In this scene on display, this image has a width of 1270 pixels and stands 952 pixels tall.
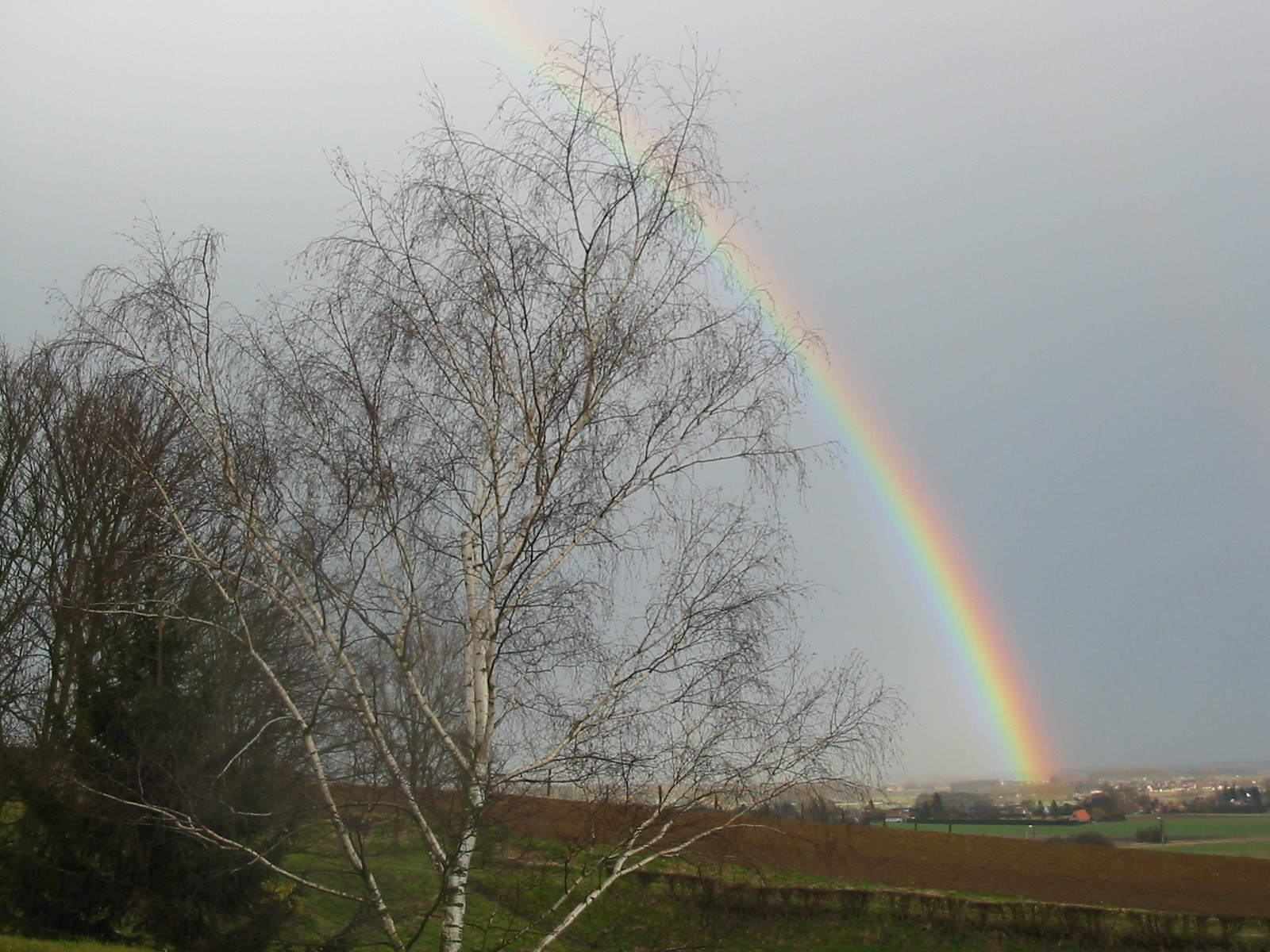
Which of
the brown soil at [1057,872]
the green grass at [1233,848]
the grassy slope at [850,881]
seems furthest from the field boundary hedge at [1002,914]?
the green grass at [1233,848]

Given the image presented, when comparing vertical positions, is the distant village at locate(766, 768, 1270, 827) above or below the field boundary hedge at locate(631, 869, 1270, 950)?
above

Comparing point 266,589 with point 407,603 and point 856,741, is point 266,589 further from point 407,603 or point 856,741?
point 856,741

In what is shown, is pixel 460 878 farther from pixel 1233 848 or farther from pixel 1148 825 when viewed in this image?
pixel 1148 825

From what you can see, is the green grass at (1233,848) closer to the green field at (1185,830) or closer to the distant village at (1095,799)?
the green field at (1185,830)

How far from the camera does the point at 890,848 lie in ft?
87.6

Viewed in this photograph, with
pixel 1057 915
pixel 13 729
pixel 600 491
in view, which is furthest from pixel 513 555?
pixel 1057 915

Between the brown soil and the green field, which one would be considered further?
the green field

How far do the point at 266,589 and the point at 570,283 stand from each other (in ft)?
11.0

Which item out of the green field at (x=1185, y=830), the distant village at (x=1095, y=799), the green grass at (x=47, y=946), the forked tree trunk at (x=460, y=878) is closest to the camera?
the forked tree trunk at (x=460, y=878)

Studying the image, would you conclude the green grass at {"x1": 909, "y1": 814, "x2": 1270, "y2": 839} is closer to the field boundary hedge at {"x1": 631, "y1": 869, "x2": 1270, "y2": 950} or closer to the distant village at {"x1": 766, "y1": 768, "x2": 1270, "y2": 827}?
the distant village at {"x1": 766, "y1": 768, "x2": 1270, "y2": 827}

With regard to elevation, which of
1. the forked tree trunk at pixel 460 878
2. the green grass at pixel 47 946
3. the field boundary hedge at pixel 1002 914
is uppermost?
the forked tree trunk at pixel 460 878

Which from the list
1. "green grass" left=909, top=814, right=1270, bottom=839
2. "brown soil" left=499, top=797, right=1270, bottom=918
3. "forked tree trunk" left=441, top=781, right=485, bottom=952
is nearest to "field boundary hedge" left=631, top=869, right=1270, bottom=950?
"brown soil" left=499, top=797, right=1270, bottom=918

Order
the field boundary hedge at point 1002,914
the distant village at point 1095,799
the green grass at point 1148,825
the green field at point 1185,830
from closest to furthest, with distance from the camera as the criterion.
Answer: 1. the field boundary hedge at point 1002,914
2. the distant village at point 1095,799
3. the green field at point 1185,830
4. the green grass at point 1148,825

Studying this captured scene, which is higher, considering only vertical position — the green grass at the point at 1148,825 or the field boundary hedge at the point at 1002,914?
the green grass at the point at 1148,825
